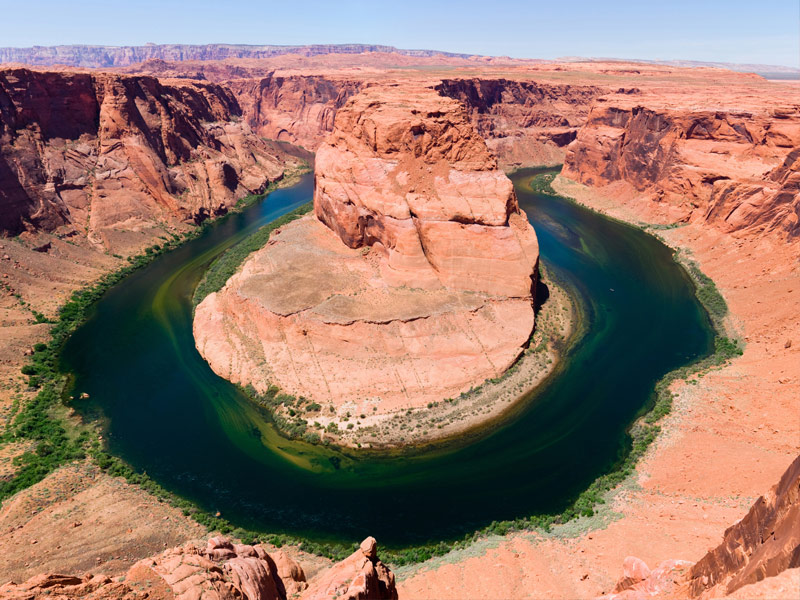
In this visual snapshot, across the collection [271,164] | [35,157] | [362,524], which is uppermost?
[271,164]

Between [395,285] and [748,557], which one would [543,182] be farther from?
[748,557]

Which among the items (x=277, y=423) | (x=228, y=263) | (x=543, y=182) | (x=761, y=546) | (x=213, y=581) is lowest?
(x=277, y=423)

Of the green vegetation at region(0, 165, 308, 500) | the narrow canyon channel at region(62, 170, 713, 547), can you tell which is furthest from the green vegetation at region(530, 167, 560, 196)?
the green vegetation at region(0, 165, 308, 500)

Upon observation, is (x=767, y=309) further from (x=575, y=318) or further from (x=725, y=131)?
(x=725, y=131)

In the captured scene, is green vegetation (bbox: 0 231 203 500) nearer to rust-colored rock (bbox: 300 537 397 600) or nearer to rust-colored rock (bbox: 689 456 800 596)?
rust-colored rock (bbox: 300 537 397 600)

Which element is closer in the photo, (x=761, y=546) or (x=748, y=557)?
(x=761, y=546)

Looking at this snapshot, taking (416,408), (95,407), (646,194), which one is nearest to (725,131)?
(646,194)

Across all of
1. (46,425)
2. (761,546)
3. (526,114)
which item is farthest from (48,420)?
(526,114)
